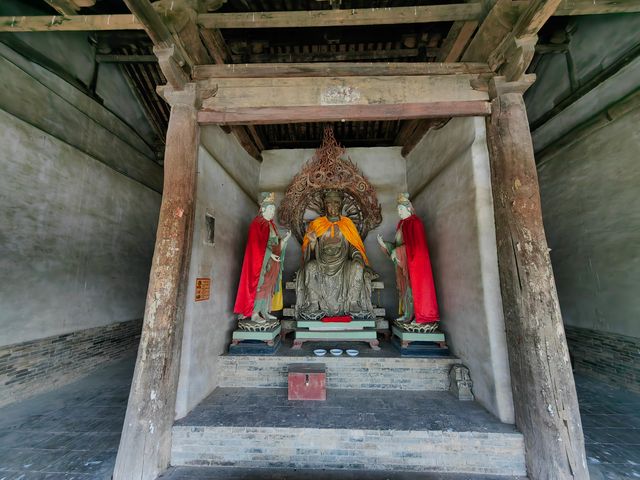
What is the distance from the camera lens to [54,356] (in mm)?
3688

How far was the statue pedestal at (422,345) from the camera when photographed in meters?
3.46

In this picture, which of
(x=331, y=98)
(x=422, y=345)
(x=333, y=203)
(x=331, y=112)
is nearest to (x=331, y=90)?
(x=331, y=98)

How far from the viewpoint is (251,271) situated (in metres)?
3.77

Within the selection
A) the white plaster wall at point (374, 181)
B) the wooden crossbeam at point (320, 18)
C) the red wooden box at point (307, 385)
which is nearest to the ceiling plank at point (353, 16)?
the wooden crossbeam at point (320, 18)

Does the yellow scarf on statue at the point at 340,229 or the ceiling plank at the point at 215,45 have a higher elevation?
the ceiling plank at the point at 215,45

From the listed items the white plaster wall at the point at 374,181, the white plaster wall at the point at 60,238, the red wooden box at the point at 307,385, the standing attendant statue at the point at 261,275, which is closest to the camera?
the red wooden box at the point at 307,385

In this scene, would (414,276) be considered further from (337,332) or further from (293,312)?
(293,312)

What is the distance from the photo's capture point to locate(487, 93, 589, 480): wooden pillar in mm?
2127

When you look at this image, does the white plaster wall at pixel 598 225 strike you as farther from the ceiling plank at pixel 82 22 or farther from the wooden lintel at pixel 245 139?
the ceiling plank at pixel 82 22

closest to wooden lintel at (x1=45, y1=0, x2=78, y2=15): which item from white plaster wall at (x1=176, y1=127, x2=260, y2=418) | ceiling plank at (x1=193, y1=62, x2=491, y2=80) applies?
ceiling plank at (x1=193, y1=62, x2=491, y2=80)

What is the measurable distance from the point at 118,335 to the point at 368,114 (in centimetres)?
566

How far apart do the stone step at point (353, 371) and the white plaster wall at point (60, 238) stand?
2591 millimetres

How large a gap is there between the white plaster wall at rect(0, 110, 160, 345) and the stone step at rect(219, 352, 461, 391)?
2.59 meters

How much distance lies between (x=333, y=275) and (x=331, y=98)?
2653mm
